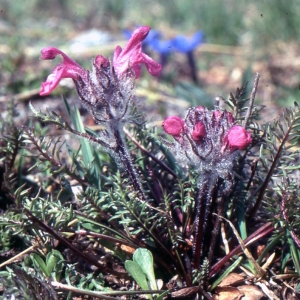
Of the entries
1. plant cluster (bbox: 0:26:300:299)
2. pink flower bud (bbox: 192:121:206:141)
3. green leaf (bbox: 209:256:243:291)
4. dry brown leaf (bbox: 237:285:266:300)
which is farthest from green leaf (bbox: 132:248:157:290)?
pink flower bud (bbox: 192:121:206:141)

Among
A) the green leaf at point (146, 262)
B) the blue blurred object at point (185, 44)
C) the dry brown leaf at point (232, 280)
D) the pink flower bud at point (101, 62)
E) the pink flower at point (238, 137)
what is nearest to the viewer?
the pink flower at point (238, 137)

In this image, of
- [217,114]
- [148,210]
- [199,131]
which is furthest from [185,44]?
[199,131]

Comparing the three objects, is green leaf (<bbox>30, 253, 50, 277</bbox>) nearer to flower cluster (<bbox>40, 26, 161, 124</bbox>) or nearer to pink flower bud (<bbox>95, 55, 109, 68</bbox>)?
flower cluster (<bbox>40, 26, 161, 124</bbox>)

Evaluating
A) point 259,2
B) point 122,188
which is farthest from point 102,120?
point 259,2

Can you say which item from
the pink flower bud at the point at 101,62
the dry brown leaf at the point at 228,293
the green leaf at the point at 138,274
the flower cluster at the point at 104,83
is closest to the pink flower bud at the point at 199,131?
the flower cluster at the point at 104,83

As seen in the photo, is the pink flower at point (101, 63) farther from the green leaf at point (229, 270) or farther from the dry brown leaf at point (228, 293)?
the dry brown leaf at point (228, 293)

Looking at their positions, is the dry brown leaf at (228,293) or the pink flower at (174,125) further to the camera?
→ the dry brown leaf at (228,293)

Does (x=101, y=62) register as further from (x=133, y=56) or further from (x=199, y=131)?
(x=199, y=131)

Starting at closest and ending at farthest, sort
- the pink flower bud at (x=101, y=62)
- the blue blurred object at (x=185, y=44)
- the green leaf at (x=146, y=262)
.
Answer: the pink flower bud at (x=101, y=62), the green leaf at (x=146, y=262), the blue blurred object at (x=185, y=44)
